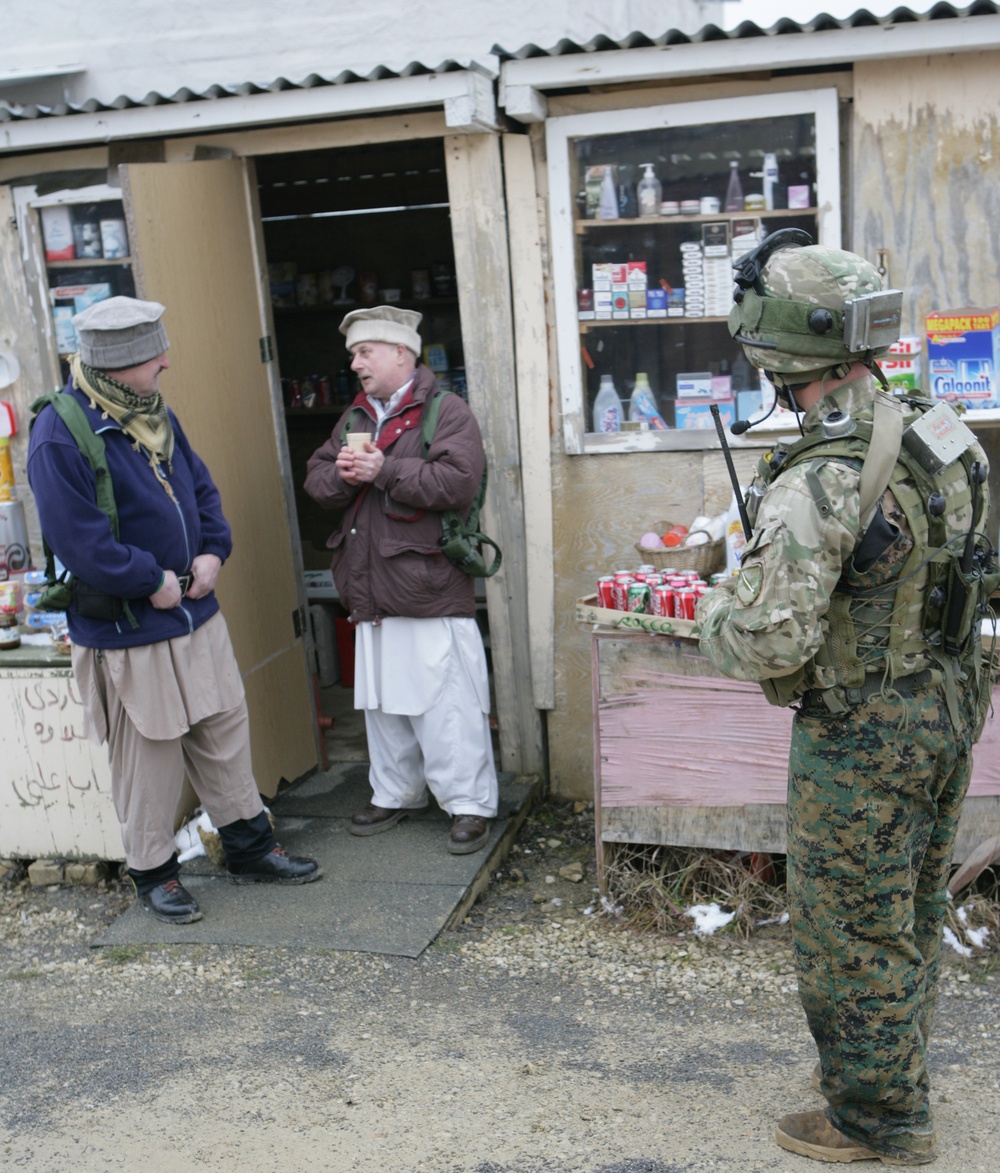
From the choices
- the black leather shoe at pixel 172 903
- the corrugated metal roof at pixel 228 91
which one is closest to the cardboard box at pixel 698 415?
the corrugated metal roof at pixel 228 91

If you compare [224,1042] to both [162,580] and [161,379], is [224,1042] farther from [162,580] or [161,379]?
[161,379]

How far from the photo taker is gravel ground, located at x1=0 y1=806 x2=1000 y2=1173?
10.4 ft

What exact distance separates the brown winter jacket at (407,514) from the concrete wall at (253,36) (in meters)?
2.48

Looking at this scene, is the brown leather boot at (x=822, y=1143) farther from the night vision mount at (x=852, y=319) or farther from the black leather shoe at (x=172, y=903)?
the black leather shoe at (x=172, y=903)

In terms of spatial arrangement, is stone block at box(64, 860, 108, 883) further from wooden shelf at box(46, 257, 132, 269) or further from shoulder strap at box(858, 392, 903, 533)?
shoulder strap at box(858, 392, 903, 533)

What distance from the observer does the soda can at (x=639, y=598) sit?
4.26 m

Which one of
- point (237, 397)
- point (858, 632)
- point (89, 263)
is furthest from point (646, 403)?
point (89, 263)

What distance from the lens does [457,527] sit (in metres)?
4.68

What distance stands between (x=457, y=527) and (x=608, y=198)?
1.43 m

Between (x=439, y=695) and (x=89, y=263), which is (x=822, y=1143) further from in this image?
(x=89, y=263)

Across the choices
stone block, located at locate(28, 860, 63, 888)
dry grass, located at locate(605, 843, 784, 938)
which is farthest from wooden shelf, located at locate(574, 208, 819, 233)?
stone block, located at locate(28, 860, 63, 888)

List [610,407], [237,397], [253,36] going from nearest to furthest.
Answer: [610,407] < [237,397] < [253,36]

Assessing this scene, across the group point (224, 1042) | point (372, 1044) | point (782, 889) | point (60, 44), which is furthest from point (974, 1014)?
point (60, 44)

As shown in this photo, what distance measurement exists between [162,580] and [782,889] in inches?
94.8
